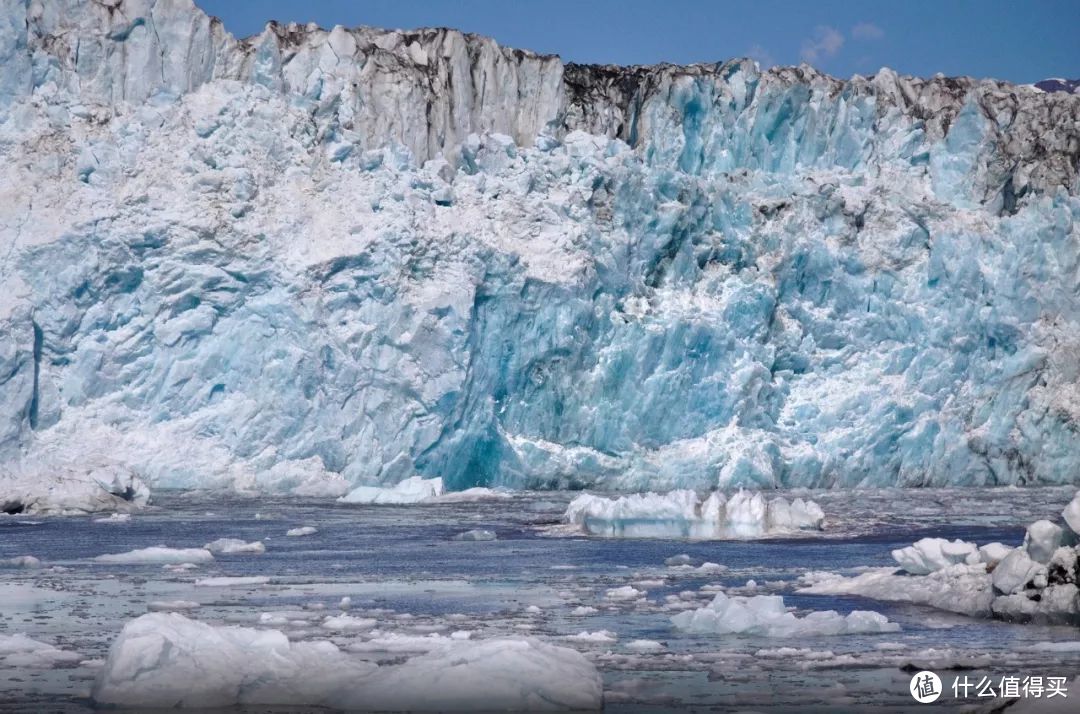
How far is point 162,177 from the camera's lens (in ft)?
88.9

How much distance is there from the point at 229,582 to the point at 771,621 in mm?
5123

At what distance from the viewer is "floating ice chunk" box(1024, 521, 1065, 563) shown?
10.1 m

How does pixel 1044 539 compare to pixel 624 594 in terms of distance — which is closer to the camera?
pixel 1044 539

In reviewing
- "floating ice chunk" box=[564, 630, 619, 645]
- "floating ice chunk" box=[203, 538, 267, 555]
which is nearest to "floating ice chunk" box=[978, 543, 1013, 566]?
"floating ice chunk" box=[564, 630, 619, 645]

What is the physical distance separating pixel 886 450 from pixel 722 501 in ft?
34.6

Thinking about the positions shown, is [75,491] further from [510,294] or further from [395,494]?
[510,294]

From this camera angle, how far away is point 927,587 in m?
11.4

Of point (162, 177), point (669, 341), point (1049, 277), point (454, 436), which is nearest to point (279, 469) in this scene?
point (454, 436)

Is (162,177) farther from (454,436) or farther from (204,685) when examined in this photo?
(204,685)

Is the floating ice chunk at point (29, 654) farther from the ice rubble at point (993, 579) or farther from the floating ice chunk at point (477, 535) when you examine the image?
the floating ice chunk at point (477, 535)

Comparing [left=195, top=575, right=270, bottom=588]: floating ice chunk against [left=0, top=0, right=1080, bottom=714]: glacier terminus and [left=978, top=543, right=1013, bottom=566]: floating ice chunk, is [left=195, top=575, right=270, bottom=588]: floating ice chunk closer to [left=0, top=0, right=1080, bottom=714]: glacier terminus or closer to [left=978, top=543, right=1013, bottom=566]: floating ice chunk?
[left=0, top=0, right=1080, bottom=714]: glacier terminus

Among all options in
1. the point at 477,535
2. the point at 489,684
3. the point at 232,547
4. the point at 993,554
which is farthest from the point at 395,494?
the point at 489,684

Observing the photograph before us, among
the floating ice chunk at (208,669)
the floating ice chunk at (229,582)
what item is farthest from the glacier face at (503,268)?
the floating ice chunk at (208,669)

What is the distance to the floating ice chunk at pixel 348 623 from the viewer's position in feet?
31.3
